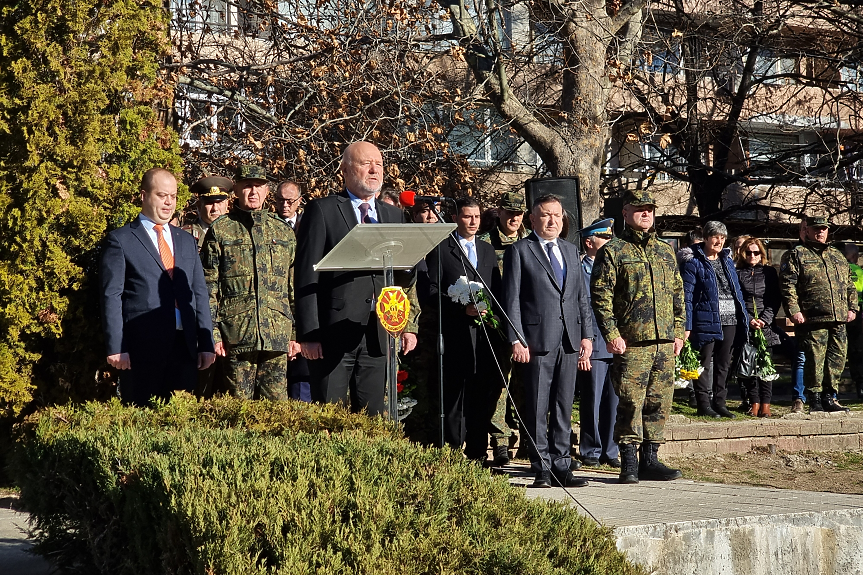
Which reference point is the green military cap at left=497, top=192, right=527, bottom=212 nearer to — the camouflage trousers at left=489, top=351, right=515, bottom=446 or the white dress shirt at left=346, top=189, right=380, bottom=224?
the camouflage trousers at left=489, top=351, right=515, bottom=446

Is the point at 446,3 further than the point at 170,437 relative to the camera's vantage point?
Yes

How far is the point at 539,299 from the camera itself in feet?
24.5

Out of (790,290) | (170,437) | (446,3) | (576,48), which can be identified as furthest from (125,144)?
(790,290)

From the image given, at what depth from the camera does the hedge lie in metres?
3.41

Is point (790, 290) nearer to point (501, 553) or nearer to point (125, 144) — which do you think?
point (125, 144)

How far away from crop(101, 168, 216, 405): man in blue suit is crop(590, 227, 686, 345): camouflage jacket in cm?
307

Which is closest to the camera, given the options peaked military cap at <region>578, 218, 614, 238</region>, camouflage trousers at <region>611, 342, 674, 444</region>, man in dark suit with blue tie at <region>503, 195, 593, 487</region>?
man in dark suit with blue tie at <region>503, 195, 593, 487</region>

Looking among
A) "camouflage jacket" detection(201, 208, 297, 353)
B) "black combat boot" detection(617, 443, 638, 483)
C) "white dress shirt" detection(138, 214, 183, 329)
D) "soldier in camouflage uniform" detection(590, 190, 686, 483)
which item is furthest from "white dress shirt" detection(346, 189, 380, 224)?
"black combat boot" detection(617, 443, 638, 483)

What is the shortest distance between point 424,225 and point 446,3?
7.92 m

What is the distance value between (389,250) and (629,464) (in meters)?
2.95

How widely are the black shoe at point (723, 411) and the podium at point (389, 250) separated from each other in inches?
276

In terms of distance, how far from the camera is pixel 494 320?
7.96 metres

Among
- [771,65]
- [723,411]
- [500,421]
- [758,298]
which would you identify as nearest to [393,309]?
[500,421]

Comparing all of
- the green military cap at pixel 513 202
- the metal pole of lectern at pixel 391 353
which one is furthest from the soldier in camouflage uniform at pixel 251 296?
the green military cap at pixel 513 202
